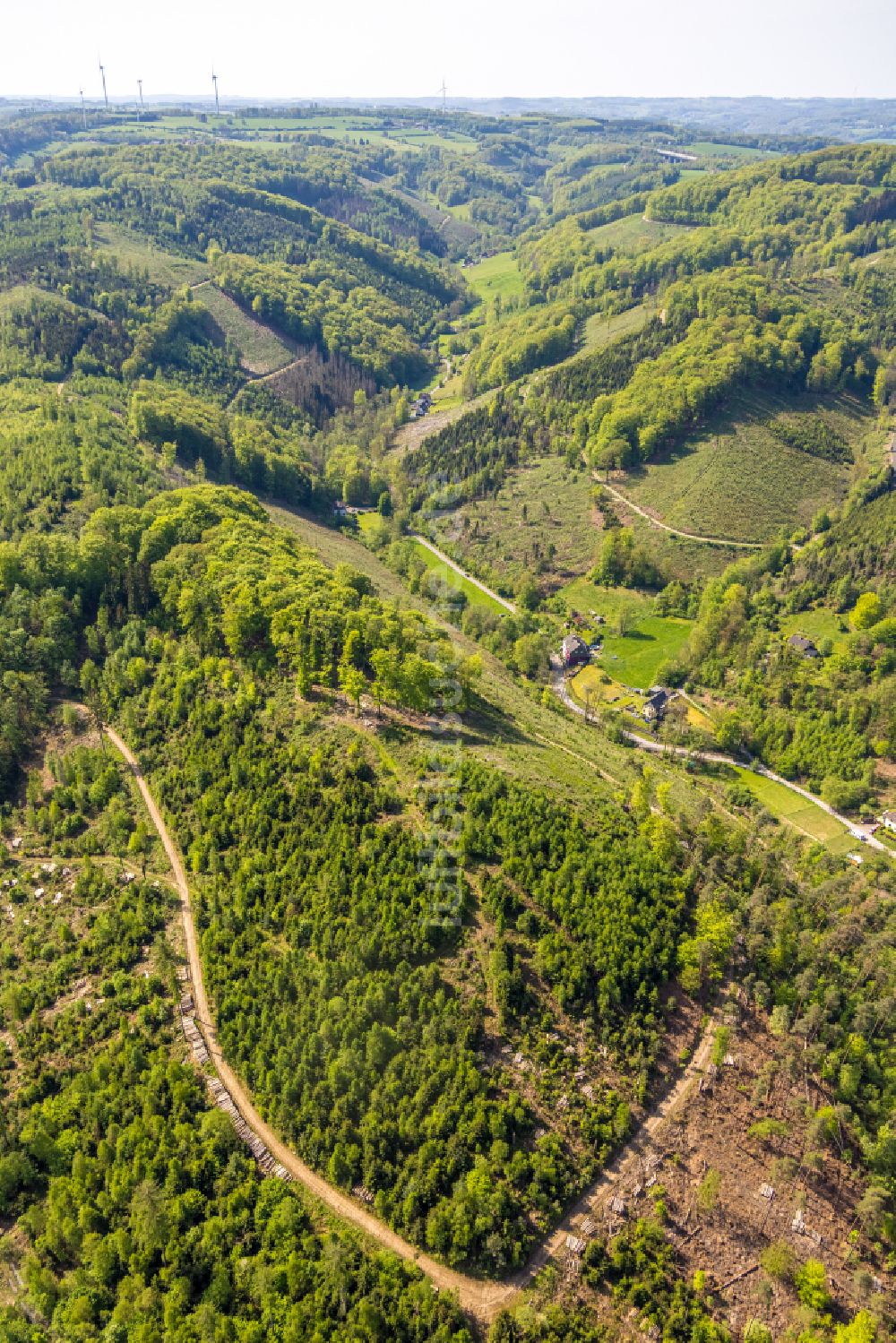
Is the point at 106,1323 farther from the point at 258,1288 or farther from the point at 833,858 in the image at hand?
the point at 833,858

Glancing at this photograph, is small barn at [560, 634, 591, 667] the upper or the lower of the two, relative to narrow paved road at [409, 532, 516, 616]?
lower

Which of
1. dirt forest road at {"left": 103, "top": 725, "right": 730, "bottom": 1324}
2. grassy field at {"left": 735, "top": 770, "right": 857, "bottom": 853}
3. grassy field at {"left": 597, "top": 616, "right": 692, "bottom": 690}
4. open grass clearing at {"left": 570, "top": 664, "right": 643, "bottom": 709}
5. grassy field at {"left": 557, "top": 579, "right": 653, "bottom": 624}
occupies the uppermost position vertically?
dirt forest road at {"left": 103, "top": 725, "right": 730, "bottom": 1324}

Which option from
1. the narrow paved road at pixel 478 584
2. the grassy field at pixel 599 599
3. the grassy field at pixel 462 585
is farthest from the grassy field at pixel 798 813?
the narrow paved road at pixel 478 584

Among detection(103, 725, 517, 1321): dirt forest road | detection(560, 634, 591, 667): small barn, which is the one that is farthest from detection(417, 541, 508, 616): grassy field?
detection(103, 725, 517, 1321): dirt forest road

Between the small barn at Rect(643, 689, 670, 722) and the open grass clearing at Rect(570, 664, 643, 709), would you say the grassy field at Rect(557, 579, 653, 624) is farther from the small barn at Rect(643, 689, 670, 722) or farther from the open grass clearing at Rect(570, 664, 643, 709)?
the small barn at Rect(643, 689, 670, 722)

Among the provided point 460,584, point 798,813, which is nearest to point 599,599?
point 460,584

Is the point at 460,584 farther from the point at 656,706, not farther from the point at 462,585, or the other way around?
the point at 656,706

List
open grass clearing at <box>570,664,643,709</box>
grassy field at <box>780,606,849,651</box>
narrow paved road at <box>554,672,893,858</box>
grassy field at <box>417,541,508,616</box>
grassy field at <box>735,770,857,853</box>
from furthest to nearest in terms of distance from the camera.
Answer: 1. grassy field at <box>417,541,508,616</box>
2. grassy field at <box>780,606,849,651</box>
3. open grass clearing at <box>570,664,643,709</box>
4. narrow paved road at <box>554,672,893,858</box>
5. grassy field at <box>735,770,857,853</box>
